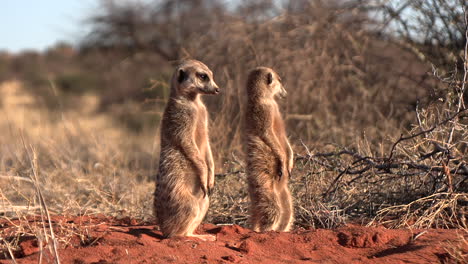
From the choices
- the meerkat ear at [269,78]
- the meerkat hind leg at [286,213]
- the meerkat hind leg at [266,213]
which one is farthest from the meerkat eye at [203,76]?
the meerkat hind leg at [286,213]

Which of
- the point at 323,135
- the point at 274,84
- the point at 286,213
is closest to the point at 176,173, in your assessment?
the point at 286,213

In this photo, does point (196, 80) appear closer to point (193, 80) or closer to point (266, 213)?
point (193, 80)

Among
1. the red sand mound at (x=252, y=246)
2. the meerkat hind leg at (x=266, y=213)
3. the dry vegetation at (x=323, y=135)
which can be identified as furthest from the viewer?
the dry vegetation at (x=323, y=135)

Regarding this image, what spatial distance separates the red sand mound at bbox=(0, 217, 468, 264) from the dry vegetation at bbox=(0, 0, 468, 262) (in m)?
0.25

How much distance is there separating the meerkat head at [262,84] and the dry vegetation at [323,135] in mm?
585

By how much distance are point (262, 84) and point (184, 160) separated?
3.45 feet

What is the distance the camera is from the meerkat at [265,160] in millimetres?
4418

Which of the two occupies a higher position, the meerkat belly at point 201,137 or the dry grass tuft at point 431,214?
the meerkat belly at point 201,137

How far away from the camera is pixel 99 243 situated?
3.54m

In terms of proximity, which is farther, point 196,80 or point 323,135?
point 323,135

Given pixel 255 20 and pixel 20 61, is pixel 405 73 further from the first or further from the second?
pixel 20 61

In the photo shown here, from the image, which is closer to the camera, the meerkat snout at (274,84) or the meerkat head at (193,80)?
the meerkat head at (193,80)

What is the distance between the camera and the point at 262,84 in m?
4.62

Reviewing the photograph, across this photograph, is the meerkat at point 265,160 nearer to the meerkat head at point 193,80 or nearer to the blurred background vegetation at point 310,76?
the meerkat head at point 193,80
